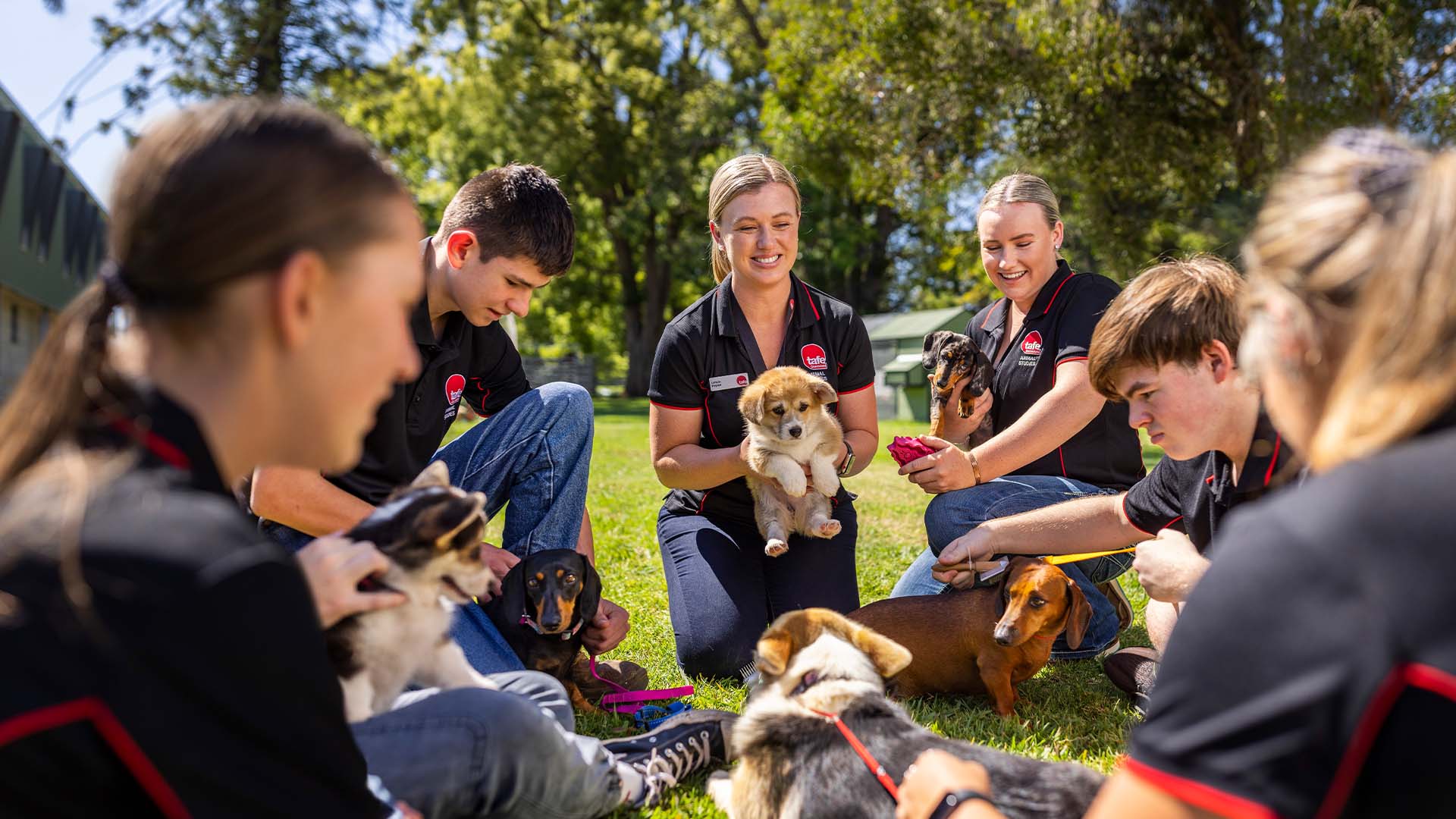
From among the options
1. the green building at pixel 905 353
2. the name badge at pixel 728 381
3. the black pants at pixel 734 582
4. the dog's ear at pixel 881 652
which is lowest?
the green building at pixel 905 353

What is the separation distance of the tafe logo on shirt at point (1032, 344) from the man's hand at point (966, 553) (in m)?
1.17

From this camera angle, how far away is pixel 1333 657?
123 cm

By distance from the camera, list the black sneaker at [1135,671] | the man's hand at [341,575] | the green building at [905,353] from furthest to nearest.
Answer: the green building at [905,353], the black sneaker at [1135,671], the man's hand at [341,575]

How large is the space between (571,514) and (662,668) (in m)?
1.08

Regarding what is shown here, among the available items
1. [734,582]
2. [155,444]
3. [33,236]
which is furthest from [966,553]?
[33,236]

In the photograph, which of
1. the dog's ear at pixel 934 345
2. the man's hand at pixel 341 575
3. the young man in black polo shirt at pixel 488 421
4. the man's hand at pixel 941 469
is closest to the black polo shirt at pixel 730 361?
the dog's ear at pixel 934 345

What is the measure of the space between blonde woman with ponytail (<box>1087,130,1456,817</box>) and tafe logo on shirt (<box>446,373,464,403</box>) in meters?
3.62

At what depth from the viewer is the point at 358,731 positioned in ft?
7.97

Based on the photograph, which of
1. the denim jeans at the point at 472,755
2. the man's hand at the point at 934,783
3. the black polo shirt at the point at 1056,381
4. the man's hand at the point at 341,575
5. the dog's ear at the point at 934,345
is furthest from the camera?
the dog's ear at the point at 934,345

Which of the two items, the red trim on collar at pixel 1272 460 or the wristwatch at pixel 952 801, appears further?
the red trim on collar at pixel 1272 460

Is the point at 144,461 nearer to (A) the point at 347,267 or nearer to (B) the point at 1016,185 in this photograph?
(A) the point at 347,267

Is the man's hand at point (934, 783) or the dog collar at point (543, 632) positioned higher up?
the man's hand at point (934, 783)

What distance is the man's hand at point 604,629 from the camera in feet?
14.4

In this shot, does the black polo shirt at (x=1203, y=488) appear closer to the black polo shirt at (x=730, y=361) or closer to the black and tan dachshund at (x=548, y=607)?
the black polo shirt at (x=730, y=361)
